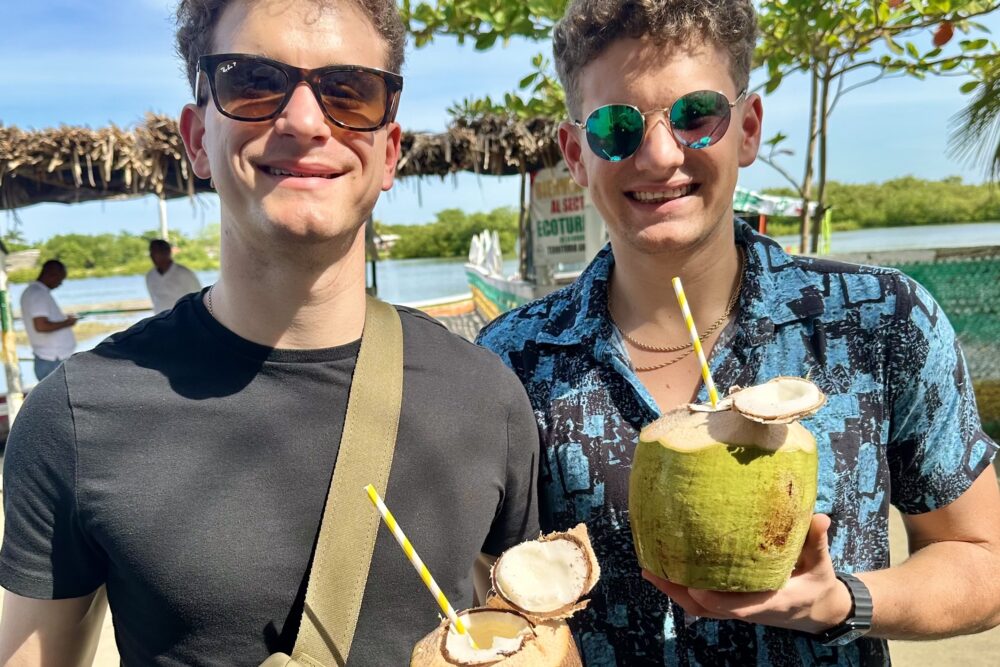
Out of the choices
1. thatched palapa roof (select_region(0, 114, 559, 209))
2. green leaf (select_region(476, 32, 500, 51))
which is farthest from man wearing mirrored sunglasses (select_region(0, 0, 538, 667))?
thatched palapa roof (select_region(0, 114, 559, 209))

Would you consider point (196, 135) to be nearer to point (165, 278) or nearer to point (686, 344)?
point (686, 344)

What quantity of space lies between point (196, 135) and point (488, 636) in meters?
1.22

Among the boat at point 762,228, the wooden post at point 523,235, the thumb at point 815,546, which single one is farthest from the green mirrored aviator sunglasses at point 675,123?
the wooden post at point 523,235

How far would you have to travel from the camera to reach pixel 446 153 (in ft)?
24.3

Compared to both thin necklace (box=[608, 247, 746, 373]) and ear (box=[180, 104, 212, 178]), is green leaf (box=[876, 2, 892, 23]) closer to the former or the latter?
thin necklace (box=[608, 247, 746, 373])

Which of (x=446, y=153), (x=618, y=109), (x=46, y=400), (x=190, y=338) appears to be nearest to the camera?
(x=46, y=400)

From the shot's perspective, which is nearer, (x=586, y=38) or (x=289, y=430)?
(x=289, y=430)

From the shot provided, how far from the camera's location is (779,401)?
1261mm

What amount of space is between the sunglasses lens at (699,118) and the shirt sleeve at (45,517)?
1389 millimetres

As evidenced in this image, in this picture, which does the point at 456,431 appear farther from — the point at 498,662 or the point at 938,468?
the point at 938,468

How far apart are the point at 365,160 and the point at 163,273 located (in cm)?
791

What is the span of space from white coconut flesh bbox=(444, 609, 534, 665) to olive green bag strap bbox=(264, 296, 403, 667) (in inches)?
9.3

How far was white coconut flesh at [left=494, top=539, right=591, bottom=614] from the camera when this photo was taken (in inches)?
50.8

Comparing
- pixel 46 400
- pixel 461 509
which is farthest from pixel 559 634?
pixel 46 400
